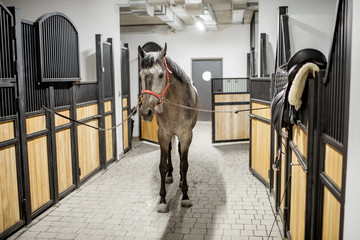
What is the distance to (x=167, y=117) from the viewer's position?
3623 mm

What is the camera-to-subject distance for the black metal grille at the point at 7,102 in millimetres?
2770

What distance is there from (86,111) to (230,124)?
3.40 metres

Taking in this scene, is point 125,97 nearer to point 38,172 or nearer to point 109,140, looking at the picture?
→ point 109,140

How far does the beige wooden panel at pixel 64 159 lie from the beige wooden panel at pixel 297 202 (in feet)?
8.23

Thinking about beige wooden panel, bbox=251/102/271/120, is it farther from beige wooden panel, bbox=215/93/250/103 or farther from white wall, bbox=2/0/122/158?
white wall, bbox=2/0/122/158

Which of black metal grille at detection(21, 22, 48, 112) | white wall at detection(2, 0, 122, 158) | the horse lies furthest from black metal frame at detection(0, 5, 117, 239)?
white wall at detection(2, 0, 122, 158)

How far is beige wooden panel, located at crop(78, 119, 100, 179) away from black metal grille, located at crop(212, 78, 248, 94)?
9.72 ft

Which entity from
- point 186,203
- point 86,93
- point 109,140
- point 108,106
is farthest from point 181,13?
point 186,203

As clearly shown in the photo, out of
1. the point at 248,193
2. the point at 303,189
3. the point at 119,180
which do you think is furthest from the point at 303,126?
the point at 119,180

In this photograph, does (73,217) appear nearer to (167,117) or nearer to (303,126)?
(167,117)

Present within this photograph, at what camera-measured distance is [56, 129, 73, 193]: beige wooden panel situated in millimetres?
3768

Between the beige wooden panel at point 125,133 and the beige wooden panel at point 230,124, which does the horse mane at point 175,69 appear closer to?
the beige wooden panel at point 125,133

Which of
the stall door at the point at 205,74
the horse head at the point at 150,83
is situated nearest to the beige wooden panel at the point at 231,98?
the stall door at the point at 205,74

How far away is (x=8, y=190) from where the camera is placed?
9.37 ft
